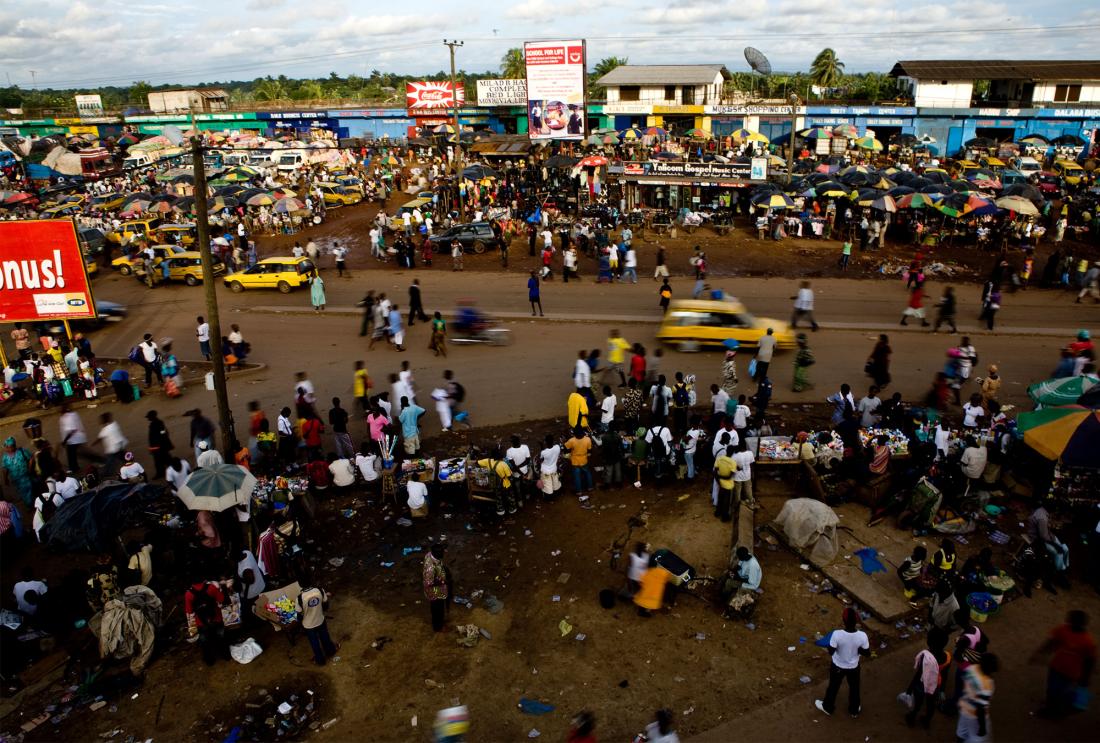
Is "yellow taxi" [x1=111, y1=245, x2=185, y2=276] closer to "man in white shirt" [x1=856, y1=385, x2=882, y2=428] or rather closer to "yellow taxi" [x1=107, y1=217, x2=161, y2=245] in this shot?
"yellow taxi" [x1=107, y1=217, x2=161, y2=245]

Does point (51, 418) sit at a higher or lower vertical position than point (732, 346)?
lower

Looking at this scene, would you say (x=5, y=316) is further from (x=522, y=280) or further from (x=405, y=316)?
(x=522, y=280)

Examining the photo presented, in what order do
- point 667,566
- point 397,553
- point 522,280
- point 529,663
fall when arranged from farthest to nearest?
point 522,280 < point 397,553 < point 667,566 < point 529,663

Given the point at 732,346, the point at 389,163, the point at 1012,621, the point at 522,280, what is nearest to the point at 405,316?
the point at 522,280

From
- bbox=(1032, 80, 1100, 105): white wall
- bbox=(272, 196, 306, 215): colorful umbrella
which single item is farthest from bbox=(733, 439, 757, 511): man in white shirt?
bbox=(1032, 80, 1100, 105): white wall

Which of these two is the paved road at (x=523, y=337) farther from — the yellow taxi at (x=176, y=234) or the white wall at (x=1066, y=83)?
the white wall at (x=1066, y=83)

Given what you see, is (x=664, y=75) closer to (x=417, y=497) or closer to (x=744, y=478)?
(x=744, y=478)

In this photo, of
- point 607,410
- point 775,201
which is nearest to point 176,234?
point 775,201
